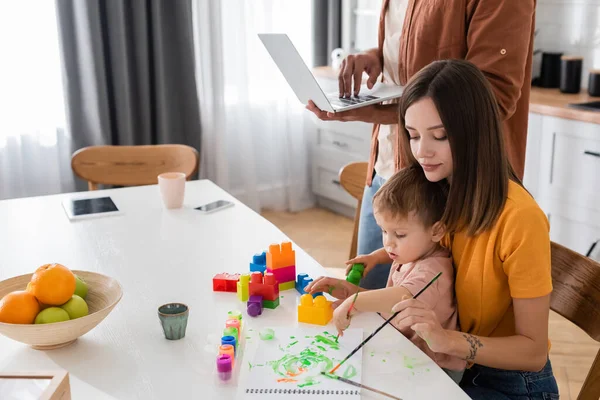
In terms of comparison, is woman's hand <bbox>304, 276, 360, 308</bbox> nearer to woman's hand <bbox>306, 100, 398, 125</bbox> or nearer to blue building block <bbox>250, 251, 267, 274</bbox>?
blue building block <bbox>250, 251, 267, 274</bbox>

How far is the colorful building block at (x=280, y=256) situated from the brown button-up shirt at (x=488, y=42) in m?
0.38

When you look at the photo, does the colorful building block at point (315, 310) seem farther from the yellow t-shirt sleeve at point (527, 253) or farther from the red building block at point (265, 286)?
the yellow t-shirt sleeve at point (527, 253)

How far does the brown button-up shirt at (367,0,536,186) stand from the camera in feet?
5.38

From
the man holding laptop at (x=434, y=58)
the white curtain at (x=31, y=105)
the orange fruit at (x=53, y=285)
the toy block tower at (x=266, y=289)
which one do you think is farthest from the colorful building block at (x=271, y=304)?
the white curtain at (x=31, y=105)

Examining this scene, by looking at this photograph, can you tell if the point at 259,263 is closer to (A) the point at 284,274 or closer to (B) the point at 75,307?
(A) the point at 284,274

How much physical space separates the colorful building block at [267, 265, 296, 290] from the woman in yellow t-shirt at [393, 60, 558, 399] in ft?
1.10

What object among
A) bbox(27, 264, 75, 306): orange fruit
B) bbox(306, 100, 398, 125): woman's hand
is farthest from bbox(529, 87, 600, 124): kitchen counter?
bbox(27, 264, 75, 306): orange fruit

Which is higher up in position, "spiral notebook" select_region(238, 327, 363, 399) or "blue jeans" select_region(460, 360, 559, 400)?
"spiral notebook" select_region(238, 327, 363, 399)

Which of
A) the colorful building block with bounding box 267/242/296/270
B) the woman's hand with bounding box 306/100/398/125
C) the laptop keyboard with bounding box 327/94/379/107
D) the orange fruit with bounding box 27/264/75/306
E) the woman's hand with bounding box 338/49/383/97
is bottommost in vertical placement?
the colorful building block with bounding box 267/242/296/270

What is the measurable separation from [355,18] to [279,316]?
10.3ft

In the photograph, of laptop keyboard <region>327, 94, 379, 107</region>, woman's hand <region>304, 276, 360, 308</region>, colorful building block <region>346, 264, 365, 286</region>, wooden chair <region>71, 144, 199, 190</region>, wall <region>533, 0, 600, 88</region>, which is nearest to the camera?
woman's hand <region>304, 276, 360, 308</region>

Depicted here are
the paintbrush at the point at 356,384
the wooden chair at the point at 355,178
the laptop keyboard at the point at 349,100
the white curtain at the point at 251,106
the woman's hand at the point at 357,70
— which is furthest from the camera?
the white curtain at the point at 251,106

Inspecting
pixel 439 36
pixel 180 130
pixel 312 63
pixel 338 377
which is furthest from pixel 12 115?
pixel 338 377

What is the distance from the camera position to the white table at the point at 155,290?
1167mm
